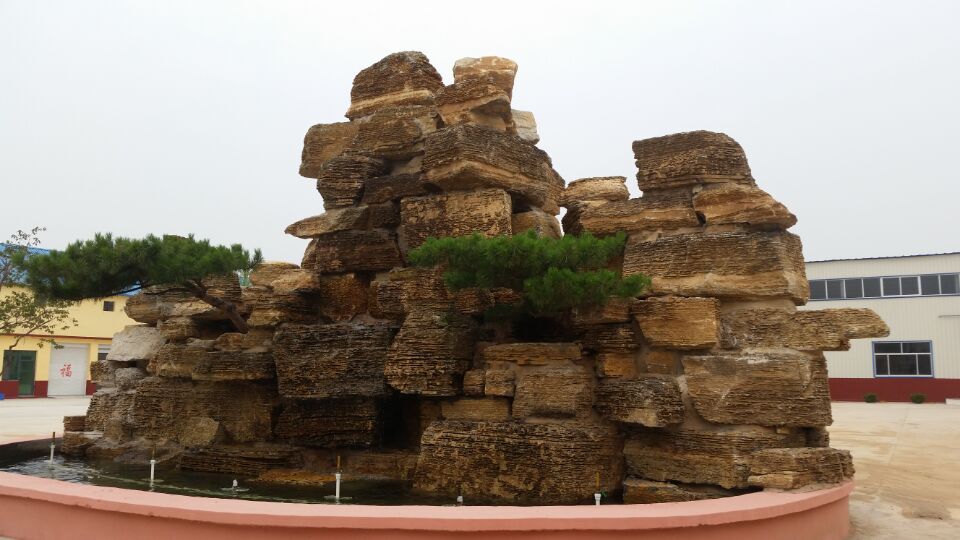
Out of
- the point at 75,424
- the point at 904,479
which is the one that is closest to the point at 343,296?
the point at 75,424

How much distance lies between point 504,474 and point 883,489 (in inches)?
168

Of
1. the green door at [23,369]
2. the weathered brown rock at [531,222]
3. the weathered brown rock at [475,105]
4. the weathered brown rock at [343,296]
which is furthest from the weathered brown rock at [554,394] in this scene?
the green door at [23,369]

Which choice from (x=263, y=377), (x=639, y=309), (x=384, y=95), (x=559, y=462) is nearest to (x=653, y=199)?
(x=639, y=309)

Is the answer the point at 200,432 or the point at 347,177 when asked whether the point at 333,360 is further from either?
the point at 347,177

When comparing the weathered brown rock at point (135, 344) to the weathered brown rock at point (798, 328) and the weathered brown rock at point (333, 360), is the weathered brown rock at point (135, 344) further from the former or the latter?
the weathered brown rock at point (798, 328)

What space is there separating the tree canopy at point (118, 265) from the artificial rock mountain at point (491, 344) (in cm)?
87

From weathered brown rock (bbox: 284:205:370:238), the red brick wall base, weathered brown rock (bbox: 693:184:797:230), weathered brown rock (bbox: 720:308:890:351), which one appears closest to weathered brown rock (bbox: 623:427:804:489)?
weathered brown rock (bbox: 720:308:890:351)

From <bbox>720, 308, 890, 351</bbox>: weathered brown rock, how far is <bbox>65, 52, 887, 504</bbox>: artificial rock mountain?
14 mm

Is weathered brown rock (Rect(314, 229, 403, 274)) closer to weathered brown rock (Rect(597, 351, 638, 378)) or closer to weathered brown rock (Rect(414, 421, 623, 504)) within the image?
weathered brown rock (Rect(414, 421, 623, 504))

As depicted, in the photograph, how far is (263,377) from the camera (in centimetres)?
621

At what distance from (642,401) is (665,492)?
0.61 meters

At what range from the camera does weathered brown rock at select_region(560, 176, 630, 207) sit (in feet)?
20.4

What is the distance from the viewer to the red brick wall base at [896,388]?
26.1 m

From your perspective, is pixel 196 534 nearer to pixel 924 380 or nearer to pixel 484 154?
pixel 484 154
